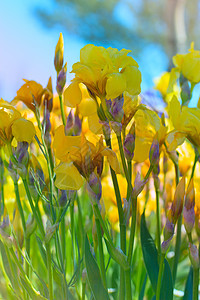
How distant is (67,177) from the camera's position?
0.38m

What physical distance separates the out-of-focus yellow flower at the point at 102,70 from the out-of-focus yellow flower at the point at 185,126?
0.19 ft

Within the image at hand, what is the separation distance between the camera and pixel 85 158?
38cm

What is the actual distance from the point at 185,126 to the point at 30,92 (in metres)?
0.20

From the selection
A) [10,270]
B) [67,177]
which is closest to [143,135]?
[67,177]

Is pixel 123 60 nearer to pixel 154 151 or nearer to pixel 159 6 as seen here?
pixel 154 151

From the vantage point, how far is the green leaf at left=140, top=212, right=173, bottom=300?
46cm

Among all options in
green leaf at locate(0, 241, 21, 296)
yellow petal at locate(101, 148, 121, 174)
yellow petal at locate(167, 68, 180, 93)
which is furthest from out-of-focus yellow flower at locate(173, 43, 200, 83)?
green leaf at locate(0, 241, 21, 296)

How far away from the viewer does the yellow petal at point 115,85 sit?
A: 0.37 meters

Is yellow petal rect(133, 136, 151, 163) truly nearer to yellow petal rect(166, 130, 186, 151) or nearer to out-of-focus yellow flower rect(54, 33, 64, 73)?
yellow petal rect(166, 130, 186, 151)

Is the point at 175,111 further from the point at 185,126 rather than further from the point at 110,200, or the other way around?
the point at 110,200

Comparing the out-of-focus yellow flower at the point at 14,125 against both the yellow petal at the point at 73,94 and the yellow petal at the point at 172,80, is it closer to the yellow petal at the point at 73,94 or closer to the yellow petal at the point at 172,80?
the yellow petal at the point at 73,94

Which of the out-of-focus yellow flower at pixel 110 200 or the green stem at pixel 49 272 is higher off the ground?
the out-of-focus yellow flower at pixel 110 200

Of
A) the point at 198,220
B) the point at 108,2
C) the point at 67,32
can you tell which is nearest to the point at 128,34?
the point at 108,2

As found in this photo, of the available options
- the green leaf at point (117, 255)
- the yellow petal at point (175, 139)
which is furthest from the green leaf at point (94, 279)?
the yellow petal at point (175, 139)
